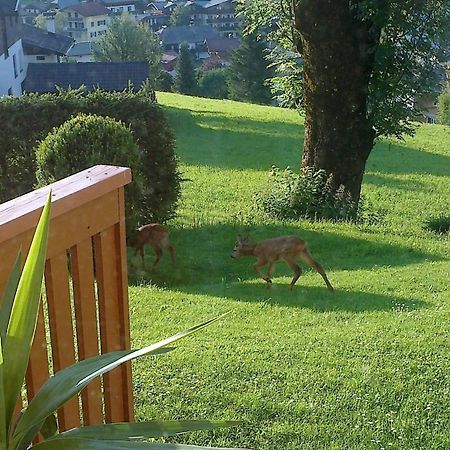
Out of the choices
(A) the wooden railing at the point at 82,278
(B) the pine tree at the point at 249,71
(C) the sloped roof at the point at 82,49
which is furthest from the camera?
(B) the pine tree at the point at 249,71

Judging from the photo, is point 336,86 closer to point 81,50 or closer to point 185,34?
point 185,34

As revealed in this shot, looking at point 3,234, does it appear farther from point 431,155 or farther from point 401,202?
point 431,155

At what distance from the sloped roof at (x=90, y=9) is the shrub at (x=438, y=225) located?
182 inches

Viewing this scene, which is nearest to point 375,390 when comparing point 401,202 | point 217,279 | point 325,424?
point 325,424

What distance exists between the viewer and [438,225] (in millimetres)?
9305

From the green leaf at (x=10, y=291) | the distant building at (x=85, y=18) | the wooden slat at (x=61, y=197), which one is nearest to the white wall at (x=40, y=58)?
the distant building at (x=85, y=18)

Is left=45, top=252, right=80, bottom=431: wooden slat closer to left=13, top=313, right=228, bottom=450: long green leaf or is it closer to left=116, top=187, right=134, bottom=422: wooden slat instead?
left=116, top=187, right=134, bottom=422: wooden slat

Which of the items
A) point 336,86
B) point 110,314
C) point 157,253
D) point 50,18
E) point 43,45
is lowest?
point 157,253

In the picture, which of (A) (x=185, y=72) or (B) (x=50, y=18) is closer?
(B) (x=50, y=18)

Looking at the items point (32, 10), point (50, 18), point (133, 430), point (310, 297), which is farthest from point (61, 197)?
point (32, 10)

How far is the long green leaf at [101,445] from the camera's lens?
1391 millimetres

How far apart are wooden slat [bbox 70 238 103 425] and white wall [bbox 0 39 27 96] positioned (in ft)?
21.4

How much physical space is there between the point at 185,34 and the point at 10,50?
194cm

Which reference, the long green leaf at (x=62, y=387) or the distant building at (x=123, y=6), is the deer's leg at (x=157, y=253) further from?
the long green leaf at (x=62, y=387)
